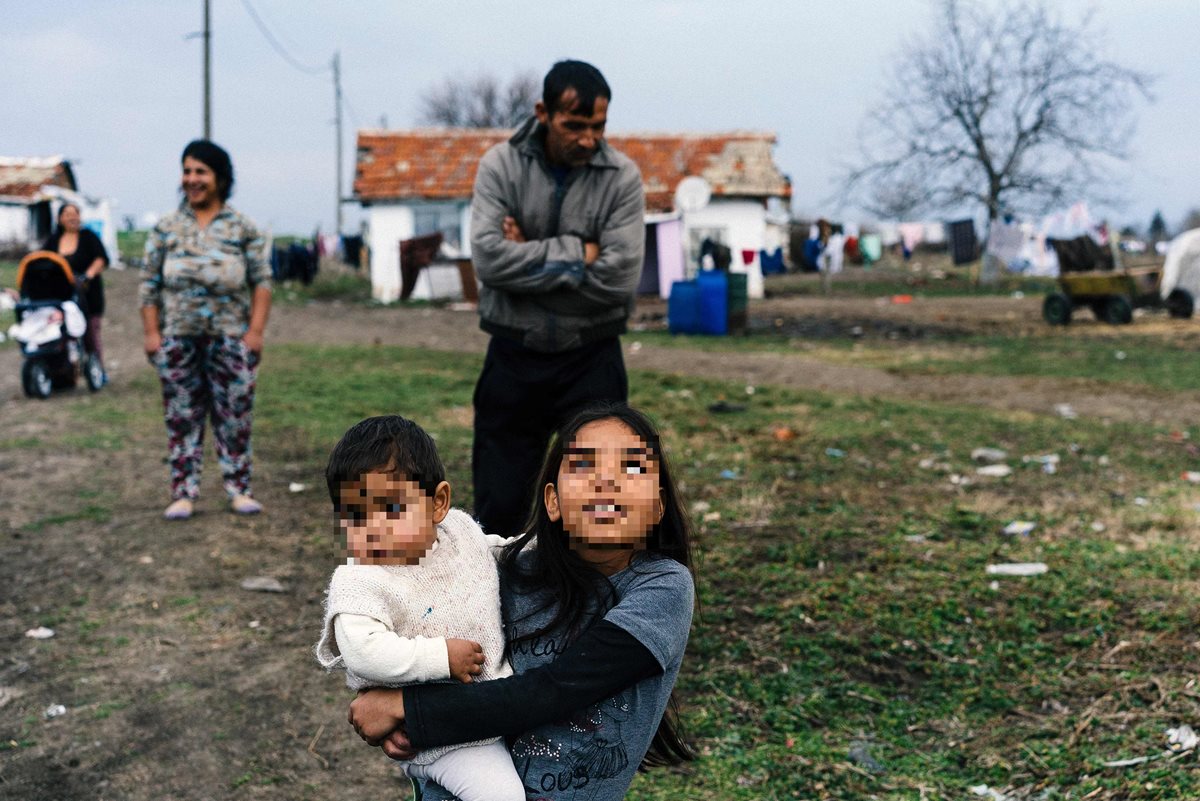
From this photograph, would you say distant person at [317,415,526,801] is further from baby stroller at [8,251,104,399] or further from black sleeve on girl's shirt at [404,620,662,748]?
baby stroller at [8,251,104,399]

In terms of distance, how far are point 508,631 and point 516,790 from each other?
0.27 metres

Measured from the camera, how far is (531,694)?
1832mm

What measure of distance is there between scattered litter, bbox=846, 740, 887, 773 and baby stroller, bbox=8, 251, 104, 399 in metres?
8.76

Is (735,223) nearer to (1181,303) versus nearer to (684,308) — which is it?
(684,308)

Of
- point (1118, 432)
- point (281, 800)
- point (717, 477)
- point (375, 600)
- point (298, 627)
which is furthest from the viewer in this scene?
point (1118, 432)

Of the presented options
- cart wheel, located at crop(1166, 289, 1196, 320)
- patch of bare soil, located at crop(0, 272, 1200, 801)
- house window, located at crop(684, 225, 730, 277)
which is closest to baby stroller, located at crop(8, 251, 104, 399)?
patch of bare soil, located at crop(0, 272, 1200, 801)

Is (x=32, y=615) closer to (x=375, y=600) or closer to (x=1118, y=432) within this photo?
(x=375, y=600)

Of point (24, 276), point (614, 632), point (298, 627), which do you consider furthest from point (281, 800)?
point (24, 276)

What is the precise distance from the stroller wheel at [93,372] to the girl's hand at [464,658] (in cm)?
1014

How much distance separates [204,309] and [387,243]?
69.0 ft

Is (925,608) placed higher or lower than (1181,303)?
lower

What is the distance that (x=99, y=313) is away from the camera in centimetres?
1080

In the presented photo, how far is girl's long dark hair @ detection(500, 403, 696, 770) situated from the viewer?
196 centimetres

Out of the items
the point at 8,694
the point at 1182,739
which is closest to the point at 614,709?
the point at 1182,739
